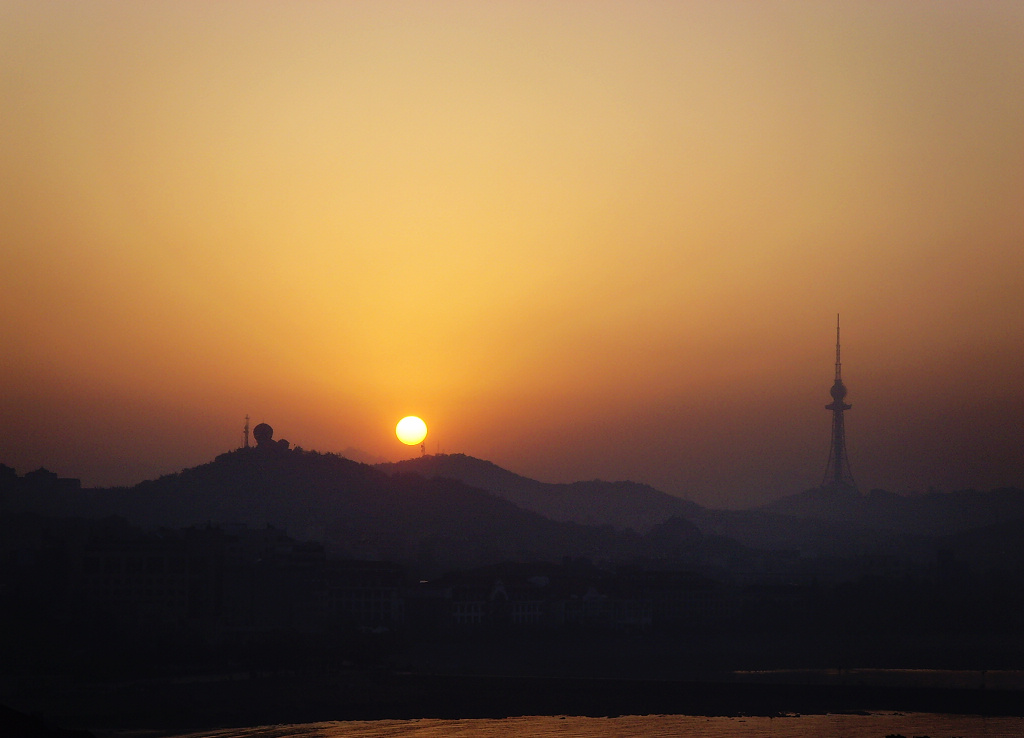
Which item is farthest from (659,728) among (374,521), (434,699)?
(374,521)

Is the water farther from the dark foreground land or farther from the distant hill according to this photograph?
the distant hill

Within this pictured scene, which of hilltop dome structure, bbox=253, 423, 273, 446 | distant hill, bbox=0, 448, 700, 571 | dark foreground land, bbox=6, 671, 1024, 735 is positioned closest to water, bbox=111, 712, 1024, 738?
dark foreground land, bbox=6, 671, 1024, 735

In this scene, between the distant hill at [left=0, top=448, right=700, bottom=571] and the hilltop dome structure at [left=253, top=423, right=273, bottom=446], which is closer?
the distant hill at [left=0, top=448, right=700, bottom=571]

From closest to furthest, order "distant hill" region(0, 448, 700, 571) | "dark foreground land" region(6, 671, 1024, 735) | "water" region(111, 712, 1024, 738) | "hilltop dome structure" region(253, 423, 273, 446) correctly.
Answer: "water" region(111, 712, 1024, 738) < "dark foreground land" region(6, 671, 1024, 735) < "distant hill" region(0, 448, 700, 571) < "hilltop dome structure" region(253, 423, 273, 446)

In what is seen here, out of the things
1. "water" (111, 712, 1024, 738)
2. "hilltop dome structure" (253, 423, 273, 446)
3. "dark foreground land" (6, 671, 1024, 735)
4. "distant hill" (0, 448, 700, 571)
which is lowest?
"water" (111, 712, 1024, 738)

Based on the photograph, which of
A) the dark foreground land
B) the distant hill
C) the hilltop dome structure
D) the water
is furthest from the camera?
the hilltop dome structure

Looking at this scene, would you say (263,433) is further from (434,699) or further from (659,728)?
(659,728)

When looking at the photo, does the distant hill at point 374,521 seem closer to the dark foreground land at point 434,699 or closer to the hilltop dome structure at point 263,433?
the hilltop dome structure at point 263,433

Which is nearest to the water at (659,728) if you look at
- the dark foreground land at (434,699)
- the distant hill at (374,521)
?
the dark foreground land at (434,699)
